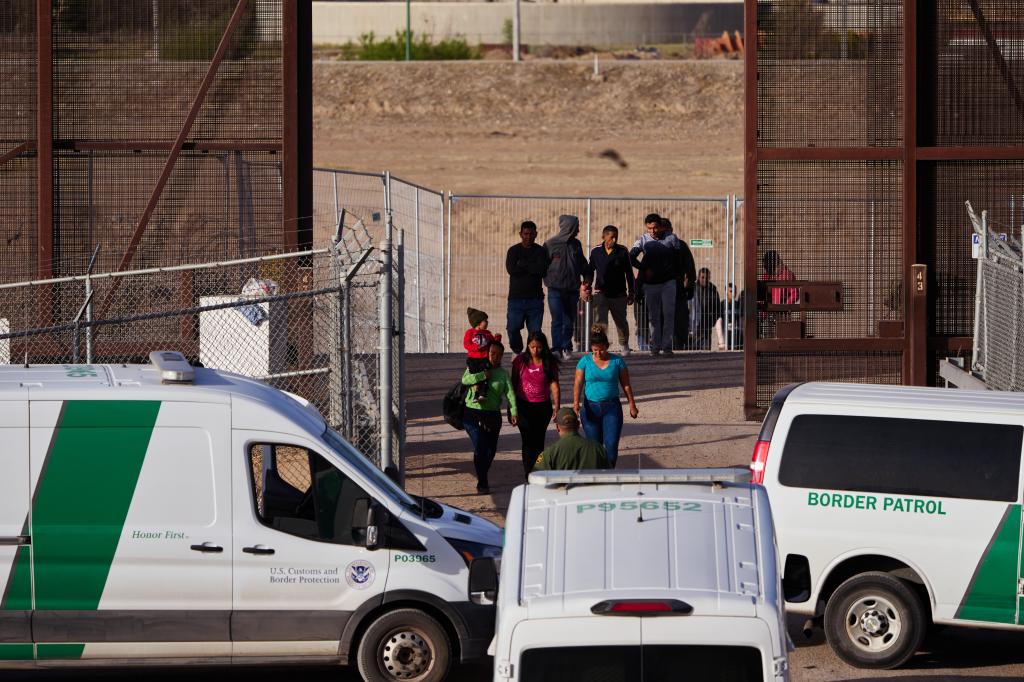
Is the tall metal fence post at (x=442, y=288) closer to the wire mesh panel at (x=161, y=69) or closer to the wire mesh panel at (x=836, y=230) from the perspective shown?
the wire mesh panel at (x=836, y=230)

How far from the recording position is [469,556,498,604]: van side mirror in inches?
294

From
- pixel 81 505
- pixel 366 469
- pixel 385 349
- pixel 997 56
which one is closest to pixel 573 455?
pixel 385 349

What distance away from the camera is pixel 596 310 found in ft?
65.7

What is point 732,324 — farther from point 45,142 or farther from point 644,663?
point 644,663

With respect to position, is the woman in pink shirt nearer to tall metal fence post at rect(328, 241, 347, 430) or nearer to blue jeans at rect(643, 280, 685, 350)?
tall metal fence post at rect(328, 241, 347, 430)

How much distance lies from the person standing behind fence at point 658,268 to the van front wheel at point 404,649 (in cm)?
1168

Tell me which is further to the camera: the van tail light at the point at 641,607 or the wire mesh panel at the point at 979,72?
the wire mesh panel at the point at 979,72

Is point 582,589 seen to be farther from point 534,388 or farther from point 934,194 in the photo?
point 934,194

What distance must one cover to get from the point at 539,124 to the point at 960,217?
3673 cm

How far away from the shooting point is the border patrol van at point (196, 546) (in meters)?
8.33

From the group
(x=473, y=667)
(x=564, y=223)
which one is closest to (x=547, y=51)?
(x=564, y=223)

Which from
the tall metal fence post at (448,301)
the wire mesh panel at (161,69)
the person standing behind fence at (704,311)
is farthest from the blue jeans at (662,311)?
the wire mesh panel at (161,69)

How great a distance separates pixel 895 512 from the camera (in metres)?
9.32

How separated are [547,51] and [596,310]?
49237 millimetres
